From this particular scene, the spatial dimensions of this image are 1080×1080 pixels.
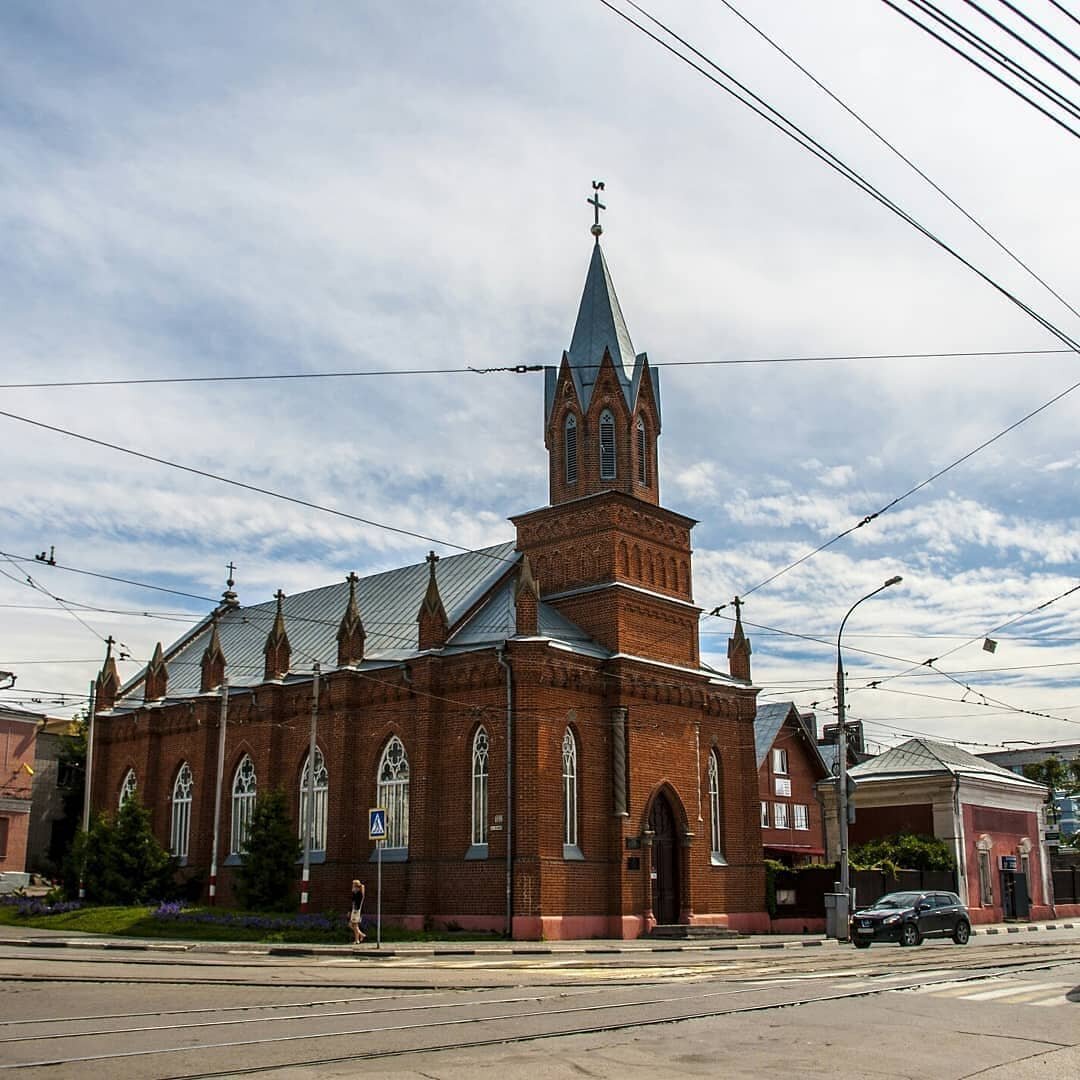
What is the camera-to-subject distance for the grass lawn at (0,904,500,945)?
29227 mm

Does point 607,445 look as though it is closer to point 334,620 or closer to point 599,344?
point 599,344

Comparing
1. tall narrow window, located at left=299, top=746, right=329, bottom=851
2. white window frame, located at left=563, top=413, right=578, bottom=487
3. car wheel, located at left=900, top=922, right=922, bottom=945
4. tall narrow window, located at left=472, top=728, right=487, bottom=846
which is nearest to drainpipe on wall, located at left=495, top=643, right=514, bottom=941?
tall narrow window, located at left=472, top=728, right=487, bottom=846

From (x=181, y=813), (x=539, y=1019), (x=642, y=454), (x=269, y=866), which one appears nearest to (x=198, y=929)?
(x=269, y=866)

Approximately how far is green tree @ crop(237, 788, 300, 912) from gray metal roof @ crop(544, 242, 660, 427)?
15382mm

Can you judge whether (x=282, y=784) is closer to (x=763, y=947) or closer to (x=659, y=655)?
(x=659, y=655)

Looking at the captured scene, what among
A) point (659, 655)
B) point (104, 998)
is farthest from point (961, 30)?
point (659, 655)

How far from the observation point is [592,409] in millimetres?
38719

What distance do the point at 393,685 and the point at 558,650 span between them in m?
5.66

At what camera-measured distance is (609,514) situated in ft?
122

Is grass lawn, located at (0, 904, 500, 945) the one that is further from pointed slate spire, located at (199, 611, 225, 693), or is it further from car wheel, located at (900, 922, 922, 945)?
pointed slate spire, located at (199, 611, 225, 693)

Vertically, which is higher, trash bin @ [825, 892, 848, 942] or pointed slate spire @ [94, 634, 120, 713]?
pointed slate spire @ [94, 634, 120, 713]

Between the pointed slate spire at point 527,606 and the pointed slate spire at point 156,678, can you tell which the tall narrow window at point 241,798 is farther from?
the pointed slate spire at point 527,606

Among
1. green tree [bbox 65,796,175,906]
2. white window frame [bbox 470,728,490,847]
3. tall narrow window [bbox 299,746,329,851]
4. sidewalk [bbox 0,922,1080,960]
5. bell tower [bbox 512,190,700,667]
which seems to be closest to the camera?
sidewalk [bbox 0,922,1080,960]

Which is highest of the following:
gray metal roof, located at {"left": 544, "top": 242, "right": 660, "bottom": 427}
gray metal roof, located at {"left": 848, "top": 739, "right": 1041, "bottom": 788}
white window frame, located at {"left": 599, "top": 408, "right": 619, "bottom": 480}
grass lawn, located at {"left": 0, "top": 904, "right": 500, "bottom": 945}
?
gray metal roof, located at {"left": 544, "top": 242, "right": 660, "bottom": 427}
